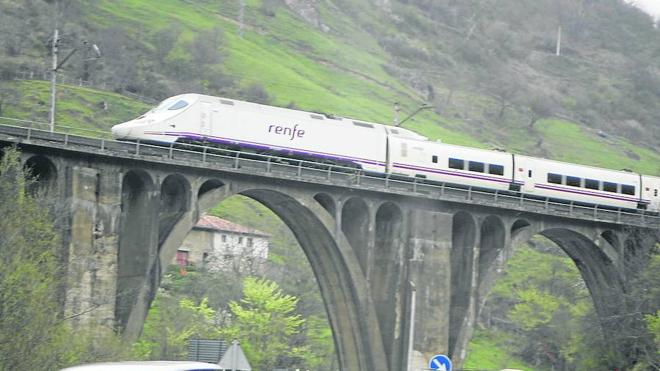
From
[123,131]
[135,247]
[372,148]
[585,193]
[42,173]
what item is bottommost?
[135,247]

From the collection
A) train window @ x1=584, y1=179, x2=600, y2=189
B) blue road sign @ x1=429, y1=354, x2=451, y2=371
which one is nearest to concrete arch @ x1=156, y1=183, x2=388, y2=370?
train window @ x1=584, y1=179, x2=600, y2=189

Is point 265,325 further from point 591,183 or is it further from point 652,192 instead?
point 652,192

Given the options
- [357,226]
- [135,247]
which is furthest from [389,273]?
[135,247]

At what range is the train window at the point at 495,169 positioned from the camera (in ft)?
237

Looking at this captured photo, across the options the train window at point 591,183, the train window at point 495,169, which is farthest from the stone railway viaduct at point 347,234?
the train window at point 495,169

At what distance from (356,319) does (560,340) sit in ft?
132

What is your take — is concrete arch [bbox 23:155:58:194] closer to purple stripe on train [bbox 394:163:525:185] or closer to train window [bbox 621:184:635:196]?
purple stripe on train [bbox 394:163:525:185]

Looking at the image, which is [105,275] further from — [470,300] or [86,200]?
[470,300]

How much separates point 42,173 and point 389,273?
2035 cm

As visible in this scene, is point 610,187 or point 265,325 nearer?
point 610,187

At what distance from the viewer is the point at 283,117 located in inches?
2466

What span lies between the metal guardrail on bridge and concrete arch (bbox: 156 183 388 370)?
1673 mm

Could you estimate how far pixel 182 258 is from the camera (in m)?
104

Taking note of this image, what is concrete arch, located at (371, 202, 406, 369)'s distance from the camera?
6594 centimetres
